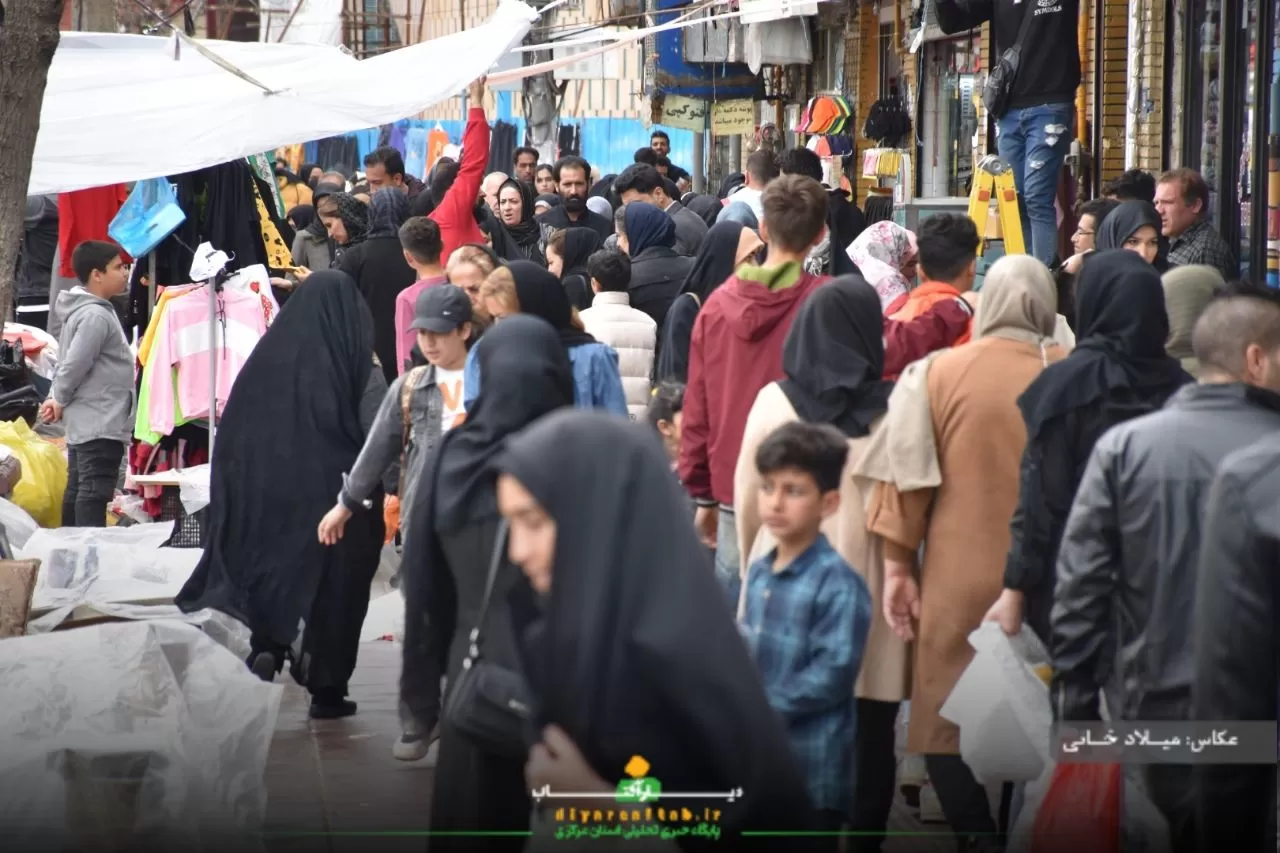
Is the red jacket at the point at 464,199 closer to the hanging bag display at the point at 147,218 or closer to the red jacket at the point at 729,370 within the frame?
the hanging bag display at the point at 147,218

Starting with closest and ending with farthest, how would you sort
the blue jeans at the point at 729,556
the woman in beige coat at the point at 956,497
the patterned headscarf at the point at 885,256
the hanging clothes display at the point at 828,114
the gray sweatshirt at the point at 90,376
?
the woman in beige coat at the point at 956,497, the blue jeans at the point at 729,556, the patterned headscarf at the point at 885,256, the gray sweatshirt at the point at 90,376, the hanging clothes display at the point at 828,114

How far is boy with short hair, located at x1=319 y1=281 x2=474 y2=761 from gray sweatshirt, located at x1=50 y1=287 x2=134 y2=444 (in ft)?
11.3

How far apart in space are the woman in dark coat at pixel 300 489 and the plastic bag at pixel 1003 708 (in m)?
3.28

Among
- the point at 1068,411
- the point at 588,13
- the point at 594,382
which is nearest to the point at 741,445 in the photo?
the point at 594,382

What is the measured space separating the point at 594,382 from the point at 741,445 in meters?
0.69

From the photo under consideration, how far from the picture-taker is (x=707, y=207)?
13234mm

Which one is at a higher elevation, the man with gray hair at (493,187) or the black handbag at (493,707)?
the man with gray hair at (493,187)

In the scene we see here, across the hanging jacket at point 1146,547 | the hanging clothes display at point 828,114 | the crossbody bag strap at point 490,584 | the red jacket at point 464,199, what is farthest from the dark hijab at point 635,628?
the hanging clothes display at point 828,114

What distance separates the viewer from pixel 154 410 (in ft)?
34.2

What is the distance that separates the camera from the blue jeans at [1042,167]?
10781 millimetres

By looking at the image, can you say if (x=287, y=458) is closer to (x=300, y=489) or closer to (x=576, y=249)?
(x=300, y=489)

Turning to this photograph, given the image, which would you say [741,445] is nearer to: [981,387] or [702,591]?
[981,387]

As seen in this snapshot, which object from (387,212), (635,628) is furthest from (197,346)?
(635,628)

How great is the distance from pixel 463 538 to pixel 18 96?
2.72m
